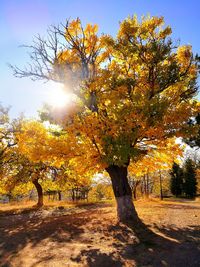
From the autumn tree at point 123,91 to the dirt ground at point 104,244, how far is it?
6.59 ft

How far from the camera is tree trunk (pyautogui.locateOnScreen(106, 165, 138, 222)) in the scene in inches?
538

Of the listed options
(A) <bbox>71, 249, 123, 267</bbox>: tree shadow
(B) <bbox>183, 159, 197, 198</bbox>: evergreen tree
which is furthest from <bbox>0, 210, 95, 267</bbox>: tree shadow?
(B) <bbox>183, 159, 197, 198</bbox>: evergreen tree

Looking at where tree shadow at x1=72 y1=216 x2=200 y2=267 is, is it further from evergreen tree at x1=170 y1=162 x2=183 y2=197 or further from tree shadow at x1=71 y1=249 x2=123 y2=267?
evergreen tree at x1=170 y1=162 x2=183 y2=197

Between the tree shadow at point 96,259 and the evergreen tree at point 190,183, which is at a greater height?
the evergreen tree at point 190,183

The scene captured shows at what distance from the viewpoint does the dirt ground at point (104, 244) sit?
8078 mm

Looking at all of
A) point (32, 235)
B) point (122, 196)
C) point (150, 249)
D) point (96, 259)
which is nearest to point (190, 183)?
point (122, 196)

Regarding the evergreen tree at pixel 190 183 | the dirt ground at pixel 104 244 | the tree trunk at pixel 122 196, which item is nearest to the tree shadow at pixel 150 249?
the dirt ground at pixel 104 244

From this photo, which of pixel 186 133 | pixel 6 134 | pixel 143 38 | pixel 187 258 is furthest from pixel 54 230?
pixel 6 134

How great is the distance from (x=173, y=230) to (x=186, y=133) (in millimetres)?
4519

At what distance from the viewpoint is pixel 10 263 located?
827cm

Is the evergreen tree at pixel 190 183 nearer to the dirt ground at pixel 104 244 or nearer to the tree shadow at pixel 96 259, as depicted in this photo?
the dirt ground at pixel 104 244

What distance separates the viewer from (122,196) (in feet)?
46.2

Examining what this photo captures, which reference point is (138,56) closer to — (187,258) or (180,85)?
(180,85)

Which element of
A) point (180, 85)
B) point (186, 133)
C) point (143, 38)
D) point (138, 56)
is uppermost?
point (143, 38)
